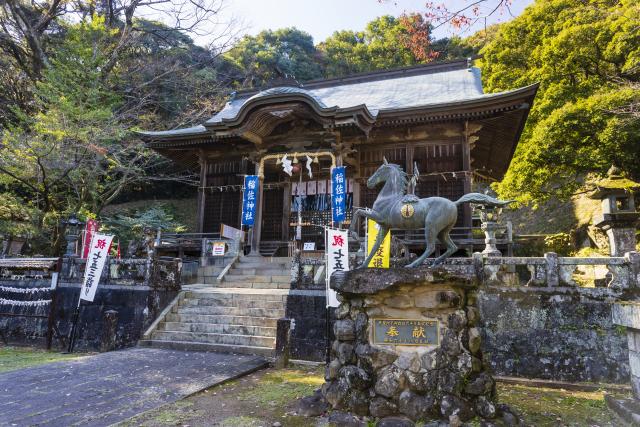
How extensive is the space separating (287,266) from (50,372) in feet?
→ 21.5

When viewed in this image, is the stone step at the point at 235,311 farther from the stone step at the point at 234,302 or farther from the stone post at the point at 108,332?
the stone post at the point at 108,332

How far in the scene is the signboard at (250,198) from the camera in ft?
45.8

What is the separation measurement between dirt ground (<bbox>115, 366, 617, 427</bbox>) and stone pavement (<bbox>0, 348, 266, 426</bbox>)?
30 centimetres

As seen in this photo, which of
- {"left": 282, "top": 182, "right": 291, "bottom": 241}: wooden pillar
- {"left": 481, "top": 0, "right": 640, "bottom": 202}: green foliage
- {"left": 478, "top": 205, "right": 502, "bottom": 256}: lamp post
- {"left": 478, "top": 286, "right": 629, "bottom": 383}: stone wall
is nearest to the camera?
{"left": 478, "top": 286, "right": 629, "bottom": 383}: stone wall

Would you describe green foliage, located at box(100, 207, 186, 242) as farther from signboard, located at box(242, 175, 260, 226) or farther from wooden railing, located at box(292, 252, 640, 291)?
wooden railing, located at box(292, 252, 640, 291)

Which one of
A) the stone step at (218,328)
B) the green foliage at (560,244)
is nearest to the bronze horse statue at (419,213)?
the stone step at (218,328)

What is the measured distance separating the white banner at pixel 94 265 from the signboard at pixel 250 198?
519 centimetres

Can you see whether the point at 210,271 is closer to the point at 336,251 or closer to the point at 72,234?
the point at 72,234

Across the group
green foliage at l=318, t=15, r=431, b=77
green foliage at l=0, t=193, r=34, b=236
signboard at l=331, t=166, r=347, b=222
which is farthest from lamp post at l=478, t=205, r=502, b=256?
green foliage at l=318, t=15, r=431, b=77

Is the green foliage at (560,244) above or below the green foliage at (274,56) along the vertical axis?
below

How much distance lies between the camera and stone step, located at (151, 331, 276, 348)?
8.02m

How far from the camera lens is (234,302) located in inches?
367

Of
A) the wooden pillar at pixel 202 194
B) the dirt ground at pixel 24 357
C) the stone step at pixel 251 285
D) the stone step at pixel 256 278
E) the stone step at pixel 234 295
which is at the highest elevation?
the wooden pillar at pixel 202 194

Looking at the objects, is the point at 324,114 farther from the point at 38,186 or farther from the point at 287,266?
the point at 38,186
